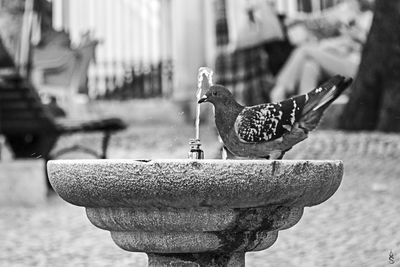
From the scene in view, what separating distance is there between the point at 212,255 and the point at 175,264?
5.7 inches

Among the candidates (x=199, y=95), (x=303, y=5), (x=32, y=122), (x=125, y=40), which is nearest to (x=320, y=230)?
(x=199, y=95)

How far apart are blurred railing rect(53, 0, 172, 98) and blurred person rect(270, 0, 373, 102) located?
6.28 m

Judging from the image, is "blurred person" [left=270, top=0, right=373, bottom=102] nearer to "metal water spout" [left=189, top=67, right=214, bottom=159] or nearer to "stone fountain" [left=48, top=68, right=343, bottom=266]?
"metal water spout" [left=189, top=67, right=214, bottom=159]

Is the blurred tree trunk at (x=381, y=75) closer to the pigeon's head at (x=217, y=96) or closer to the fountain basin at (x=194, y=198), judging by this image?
the pigeon's head at (x=217, y=96)

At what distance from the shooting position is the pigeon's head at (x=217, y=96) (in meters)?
3.12

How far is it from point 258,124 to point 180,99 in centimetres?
1339

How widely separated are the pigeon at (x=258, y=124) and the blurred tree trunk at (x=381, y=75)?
629 cm

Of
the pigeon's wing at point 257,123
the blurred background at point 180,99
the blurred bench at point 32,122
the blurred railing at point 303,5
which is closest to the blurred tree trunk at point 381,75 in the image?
the blurred background at point 180,99

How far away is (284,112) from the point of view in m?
3.17

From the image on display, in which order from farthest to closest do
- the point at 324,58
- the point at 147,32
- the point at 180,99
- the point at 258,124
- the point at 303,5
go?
1. the point at 147,32
2. the point at 303,5
3. the point at 180,99
4. the point at 324,58
5. the point at 258,124

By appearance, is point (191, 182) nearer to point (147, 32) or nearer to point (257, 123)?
point (257, 123)

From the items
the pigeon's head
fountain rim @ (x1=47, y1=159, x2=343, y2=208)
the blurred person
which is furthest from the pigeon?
the blurred person

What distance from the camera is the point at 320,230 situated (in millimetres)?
5488

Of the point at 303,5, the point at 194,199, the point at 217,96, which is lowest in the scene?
the point at 303,5
